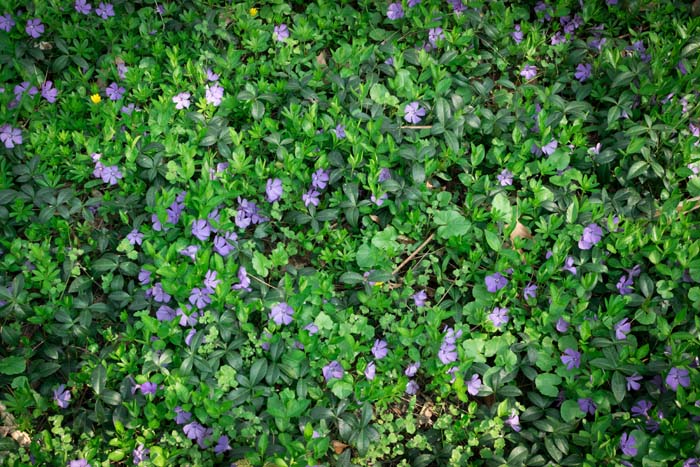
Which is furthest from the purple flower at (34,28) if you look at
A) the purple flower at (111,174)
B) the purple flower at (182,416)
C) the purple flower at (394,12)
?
the purple flower at (182,416)

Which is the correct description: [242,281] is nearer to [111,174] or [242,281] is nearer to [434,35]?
[111,174]

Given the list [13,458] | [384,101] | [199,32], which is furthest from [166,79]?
[13,458]

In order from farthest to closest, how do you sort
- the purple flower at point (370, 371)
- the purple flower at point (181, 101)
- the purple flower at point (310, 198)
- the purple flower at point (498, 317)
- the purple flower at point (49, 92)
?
the purple flower at point (49, 92), the purple flower at point (181, 101), the purple flower at point (310, 198), the purple flower at point (498, 317), the purple flower at point (370, 371)

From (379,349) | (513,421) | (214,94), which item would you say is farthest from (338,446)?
(214,94)

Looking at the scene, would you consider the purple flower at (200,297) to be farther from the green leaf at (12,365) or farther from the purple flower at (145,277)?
the green leaf at (12,365)

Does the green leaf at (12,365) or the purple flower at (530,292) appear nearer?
the green leaf at (12,365)

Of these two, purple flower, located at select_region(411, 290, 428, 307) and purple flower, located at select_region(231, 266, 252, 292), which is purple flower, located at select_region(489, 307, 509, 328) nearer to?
purple flower, located at select_region(411, 290, 428, 307)

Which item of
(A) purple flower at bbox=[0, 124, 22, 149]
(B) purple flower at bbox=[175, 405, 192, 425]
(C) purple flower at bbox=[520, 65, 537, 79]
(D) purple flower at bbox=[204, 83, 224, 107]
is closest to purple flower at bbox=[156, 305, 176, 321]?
(B) purple flower at bbox=[175, 405, 192, 425]
